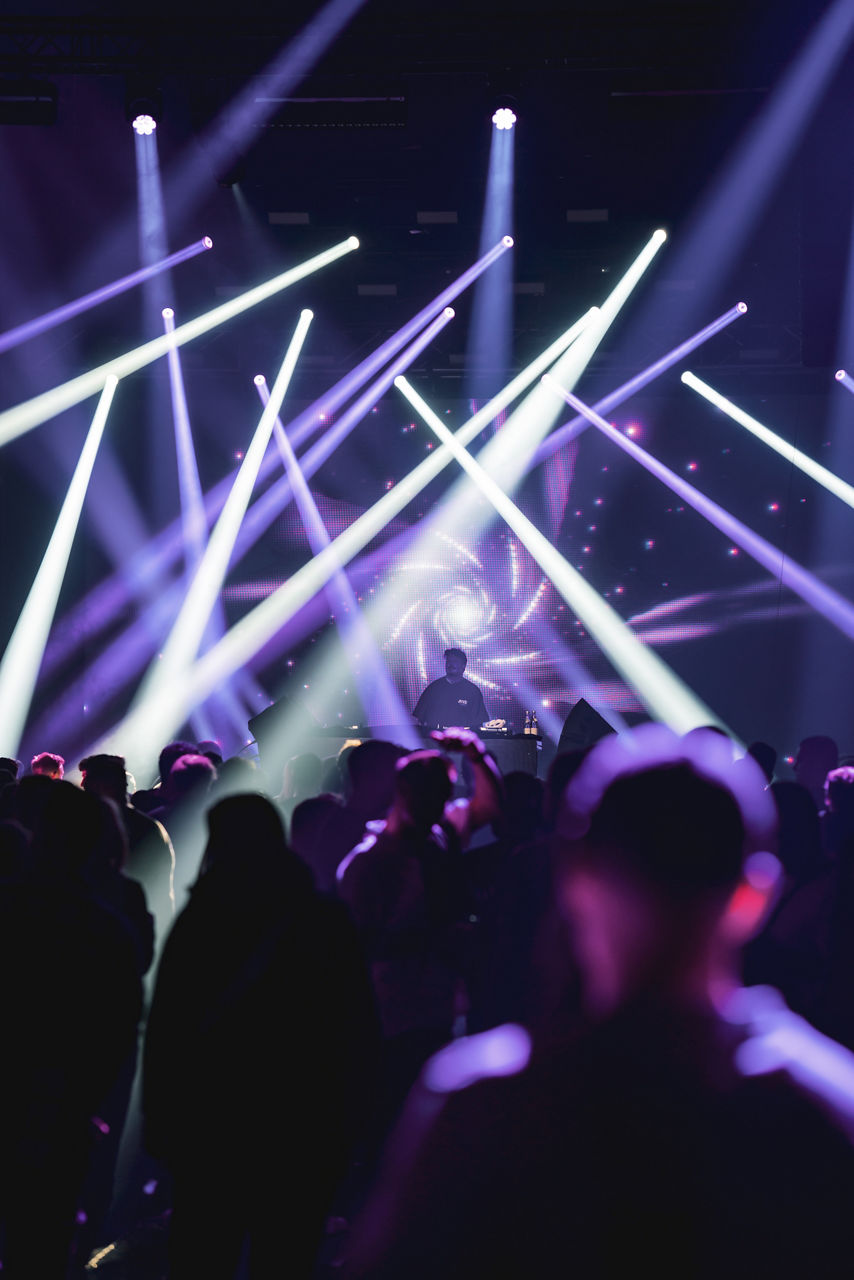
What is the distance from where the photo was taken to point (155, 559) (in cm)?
1016

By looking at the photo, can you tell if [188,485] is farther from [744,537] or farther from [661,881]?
[661,881]

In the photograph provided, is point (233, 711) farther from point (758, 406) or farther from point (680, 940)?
point (680, 940)

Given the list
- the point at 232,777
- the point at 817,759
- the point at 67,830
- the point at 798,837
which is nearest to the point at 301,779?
the point at 232,777

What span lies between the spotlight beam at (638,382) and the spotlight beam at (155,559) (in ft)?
4.95

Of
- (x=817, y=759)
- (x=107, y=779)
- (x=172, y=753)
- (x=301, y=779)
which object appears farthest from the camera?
(x=817, y=759)

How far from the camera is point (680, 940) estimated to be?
94 cm

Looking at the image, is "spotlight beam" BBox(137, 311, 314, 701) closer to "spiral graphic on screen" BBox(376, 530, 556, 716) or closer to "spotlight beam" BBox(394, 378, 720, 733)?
"spotlight beam" BBox(394, 378, 720, 733)

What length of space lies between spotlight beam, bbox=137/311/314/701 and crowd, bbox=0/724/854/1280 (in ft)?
16.2

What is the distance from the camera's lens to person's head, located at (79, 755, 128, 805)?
12.1 feet

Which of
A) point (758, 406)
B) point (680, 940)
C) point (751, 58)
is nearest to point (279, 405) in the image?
point (758, 406)

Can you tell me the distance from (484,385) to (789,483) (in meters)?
2.73

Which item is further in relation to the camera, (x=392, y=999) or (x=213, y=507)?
(x=213, y=507)

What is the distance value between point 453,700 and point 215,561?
2541mm

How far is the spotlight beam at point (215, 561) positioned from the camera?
10000mm
